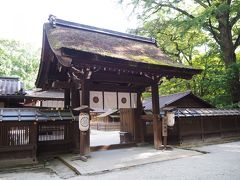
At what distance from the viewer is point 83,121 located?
8.07 m

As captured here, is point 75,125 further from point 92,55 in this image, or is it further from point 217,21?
point 217,21

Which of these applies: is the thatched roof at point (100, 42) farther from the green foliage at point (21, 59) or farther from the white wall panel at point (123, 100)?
the green foliage at point (21, 59)

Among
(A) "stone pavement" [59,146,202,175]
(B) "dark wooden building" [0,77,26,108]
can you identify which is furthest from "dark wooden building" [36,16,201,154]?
(B) "dark wooden building" [0,77,26,108]

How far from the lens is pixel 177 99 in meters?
16.8

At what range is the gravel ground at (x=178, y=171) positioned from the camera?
598 centimetres

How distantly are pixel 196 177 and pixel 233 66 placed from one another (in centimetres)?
1160

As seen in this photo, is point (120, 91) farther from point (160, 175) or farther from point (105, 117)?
point (105, 117)

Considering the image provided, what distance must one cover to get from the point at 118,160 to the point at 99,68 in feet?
11.1

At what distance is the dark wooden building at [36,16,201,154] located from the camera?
26.5 feet

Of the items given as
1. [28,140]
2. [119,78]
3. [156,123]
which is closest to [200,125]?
[156,123]

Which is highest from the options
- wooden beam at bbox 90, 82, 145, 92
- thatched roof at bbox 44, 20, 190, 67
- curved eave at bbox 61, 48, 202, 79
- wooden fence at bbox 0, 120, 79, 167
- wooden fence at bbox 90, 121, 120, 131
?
thatched roof at bbox 44, 20, 190, 67

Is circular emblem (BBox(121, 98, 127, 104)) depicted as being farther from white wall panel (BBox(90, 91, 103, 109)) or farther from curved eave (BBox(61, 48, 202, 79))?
curved eave (BBox(61, 48, 202, 79))

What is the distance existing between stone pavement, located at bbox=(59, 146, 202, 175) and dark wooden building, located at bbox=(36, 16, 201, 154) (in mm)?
660

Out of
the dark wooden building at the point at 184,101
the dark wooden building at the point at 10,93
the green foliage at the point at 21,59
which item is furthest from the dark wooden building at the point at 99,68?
the green foliage at the point at 21,59
